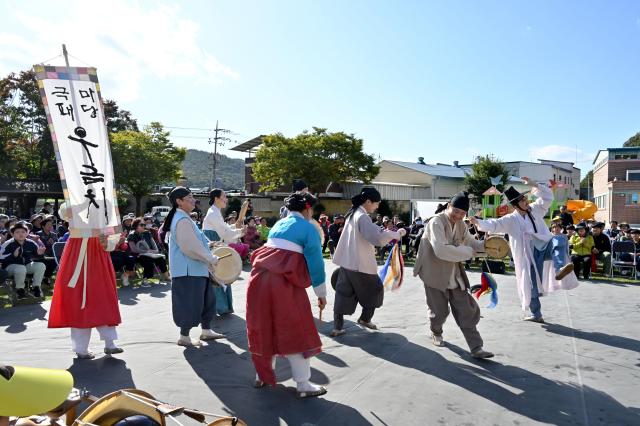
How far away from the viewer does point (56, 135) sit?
536cm

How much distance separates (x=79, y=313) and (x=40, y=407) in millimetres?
3141

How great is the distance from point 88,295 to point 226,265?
1857 millimetres

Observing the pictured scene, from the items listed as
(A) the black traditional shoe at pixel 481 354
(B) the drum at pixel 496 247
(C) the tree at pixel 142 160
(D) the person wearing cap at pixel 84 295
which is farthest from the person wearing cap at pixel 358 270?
(C) the tree at pixel 142 160

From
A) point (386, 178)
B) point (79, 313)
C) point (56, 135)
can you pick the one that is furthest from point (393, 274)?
point (386, 178)

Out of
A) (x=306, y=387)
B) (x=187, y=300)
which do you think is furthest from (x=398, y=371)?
(x=187, y=300)

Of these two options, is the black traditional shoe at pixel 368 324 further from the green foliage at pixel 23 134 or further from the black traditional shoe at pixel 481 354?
the green foliage at pixel 23 134

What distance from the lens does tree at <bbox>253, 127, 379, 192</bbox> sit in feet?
106

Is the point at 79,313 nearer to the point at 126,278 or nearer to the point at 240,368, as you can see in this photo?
the point at 240,368

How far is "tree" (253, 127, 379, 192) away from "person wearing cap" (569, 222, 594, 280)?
20168 mm

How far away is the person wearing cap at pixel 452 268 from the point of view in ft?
17.5

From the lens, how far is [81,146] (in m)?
5.49

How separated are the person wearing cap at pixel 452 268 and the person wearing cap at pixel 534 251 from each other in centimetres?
164

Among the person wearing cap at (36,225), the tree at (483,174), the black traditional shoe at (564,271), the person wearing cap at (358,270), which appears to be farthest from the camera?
the tree at (483,174)

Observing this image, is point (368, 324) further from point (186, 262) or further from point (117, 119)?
point (117, 119)
